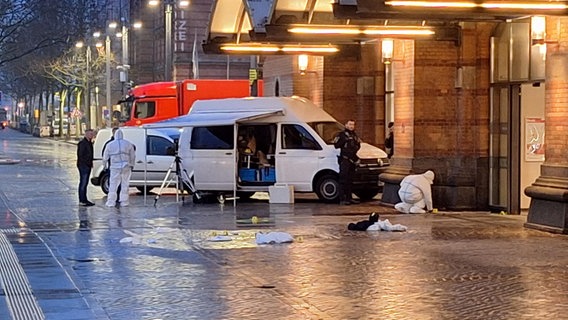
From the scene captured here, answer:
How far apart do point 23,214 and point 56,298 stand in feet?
37.4

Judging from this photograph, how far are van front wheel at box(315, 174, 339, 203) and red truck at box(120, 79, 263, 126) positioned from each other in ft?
50.5

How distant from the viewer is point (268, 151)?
81.0ft

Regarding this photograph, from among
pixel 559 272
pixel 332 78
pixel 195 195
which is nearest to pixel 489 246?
pixel 559 272

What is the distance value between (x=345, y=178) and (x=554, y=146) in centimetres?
668

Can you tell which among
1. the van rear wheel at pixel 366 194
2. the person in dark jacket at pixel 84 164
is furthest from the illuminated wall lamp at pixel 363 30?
the person in dark jacket at pixel 84 164

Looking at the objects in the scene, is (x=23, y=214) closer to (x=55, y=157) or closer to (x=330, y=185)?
(x=330, y=185)

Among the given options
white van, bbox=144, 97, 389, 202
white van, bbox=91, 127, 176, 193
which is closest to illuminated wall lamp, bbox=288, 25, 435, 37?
white van, bbox=144, 97, 389, 202

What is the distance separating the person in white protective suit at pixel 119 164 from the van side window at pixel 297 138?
3490 millimetres

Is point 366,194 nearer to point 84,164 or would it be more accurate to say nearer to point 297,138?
point 297,138

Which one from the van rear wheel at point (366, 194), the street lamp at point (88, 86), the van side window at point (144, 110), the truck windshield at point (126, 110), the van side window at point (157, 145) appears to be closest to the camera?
the van rear wheel at point (366, 194)

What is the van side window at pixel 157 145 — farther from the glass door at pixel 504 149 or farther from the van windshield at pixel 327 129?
the glass door at pixel 504 149

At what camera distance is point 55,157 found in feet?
178

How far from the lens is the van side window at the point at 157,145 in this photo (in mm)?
27750

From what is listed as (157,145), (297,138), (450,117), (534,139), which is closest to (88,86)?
(157,145)
